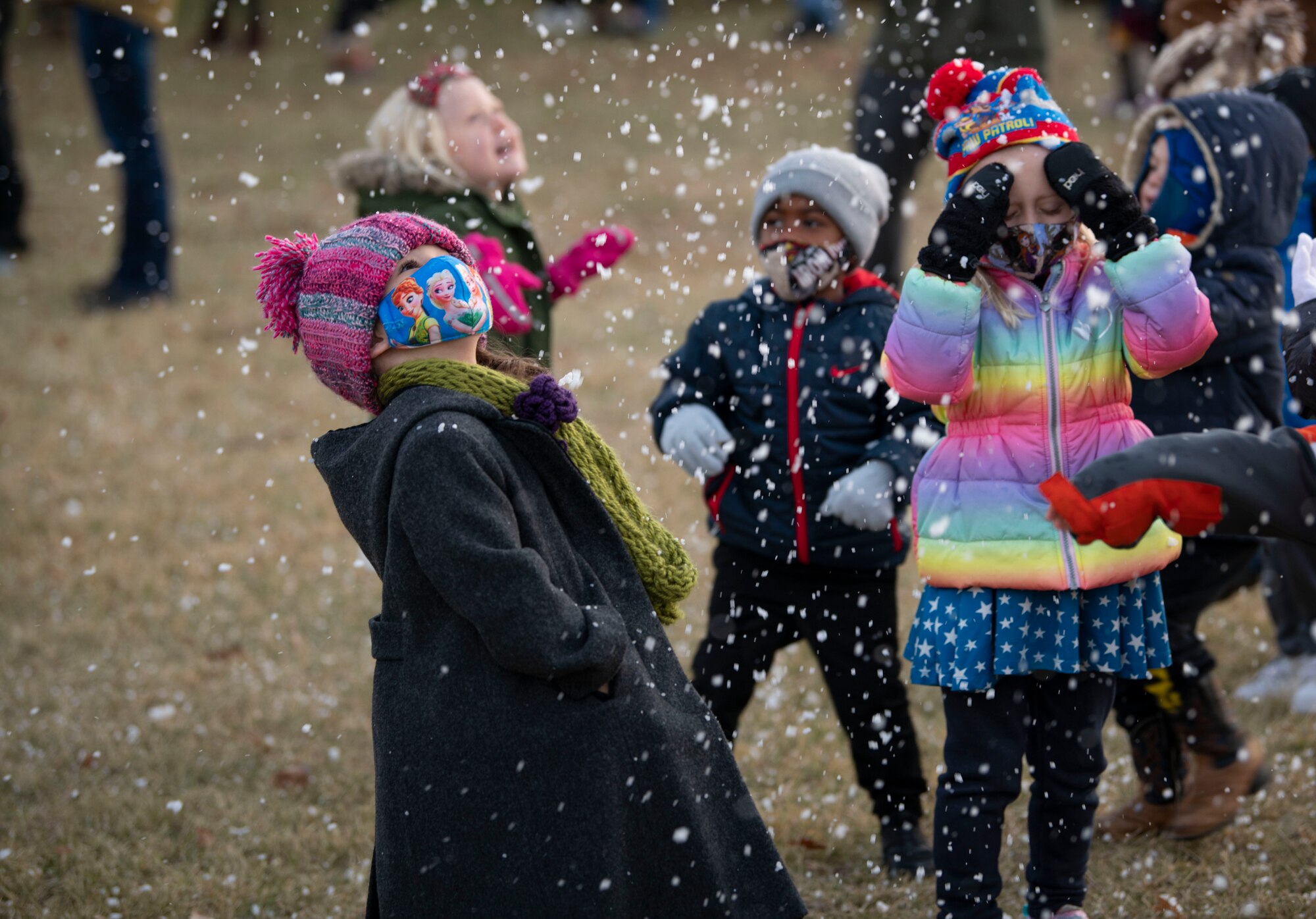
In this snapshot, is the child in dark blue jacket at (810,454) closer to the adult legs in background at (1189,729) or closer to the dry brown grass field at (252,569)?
the dry brown grass field at (252,569)

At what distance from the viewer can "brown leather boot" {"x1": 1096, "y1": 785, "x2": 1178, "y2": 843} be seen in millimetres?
3703

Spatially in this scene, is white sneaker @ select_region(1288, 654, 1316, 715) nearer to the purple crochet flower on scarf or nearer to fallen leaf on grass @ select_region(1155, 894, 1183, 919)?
fallen leaf on grass @ select_region(1155, 894, 1183, 919)

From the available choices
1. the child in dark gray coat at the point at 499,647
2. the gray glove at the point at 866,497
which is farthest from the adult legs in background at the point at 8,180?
the gray glove at the point at 866,497

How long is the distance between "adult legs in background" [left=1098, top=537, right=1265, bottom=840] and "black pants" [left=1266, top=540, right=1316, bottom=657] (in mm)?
867

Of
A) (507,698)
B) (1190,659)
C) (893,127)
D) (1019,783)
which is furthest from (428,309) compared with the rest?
(893,127)

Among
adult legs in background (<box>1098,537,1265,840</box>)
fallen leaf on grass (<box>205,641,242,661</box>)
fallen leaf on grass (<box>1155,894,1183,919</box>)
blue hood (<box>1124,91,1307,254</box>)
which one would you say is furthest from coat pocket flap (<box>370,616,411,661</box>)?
fallen leaf on grass (<box>205,641,242,661</box>)

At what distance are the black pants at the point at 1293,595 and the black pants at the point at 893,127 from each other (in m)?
1.86

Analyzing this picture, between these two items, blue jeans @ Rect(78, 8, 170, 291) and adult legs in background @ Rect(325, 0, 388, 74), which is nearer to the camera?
blue jeans @ Rect(78, 8, 170, 291)

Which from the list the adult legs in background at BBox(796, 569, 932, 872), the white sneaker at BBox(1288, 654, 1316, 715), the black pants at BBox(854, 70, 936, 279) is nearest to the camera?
the adult legs in background at BBox(796, 569, 932, 872)

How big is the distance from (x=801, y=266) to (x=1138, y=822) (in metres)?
1.80

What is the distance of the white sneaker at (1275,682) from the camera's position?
4.46 metres

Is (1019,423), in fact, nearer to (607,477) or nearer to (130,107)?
(607,477)

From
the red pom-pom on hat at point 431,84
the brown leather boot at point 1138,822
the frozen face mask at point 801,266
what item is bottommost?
the brown leather boot at point 1138,822

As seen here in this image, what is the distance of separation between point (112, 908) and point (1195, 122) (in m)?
3.57
